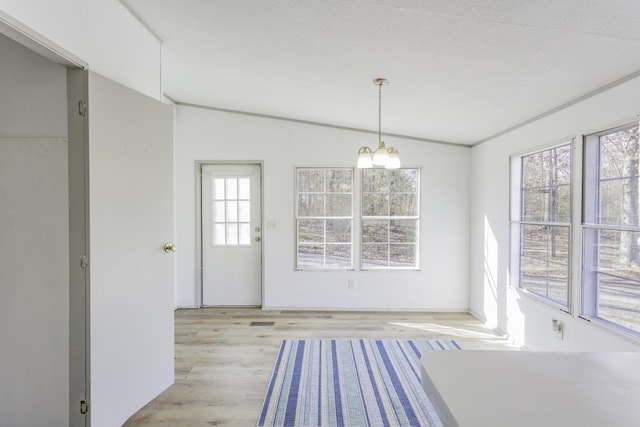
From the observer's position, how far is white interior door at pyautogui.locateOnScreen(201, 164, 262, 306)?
4.86 meters

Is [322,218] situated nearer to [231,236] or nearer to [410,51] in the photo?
[231,236]

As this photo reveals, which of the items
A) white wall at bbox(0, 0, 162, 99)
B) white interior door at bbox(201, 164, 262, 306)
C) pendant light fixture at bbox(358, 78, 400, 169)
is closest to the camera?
white wall at bbox(0, 0, 162, 99)

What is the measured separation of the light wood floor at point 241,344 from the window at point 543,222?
0.78m

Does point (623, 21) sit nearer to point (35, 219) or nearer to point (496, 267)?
point (496, 267)

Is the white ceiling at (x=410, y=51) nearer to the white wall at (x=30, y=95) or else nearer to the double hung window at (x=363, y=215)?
the white wall at (x=30, y=95)

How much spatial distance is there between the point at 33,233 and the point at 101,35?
3.85ft

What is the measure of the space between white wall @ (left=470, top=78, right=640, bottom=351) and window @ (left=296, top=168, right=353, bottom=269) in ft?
5.19

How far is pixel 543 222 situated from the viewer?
3.21 metres

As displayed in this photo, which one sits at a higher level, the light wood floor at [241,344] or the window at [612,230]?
the window at [612,230]

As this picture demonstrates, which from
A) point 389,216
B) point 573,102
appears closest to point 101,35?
point 573,102

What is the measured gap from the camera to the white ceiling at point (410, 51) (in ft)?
5.79

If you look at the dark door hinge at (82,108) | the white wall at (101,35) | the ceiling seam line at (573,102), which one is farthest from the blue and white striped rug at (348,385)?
the white wall at (101,35)

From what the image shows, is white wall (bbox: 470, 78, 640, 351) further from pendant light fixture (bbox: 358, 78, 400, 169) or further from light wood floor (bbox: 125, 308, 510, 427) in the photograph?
pendant light fixture (bbox: 358, 78, 400, 169)

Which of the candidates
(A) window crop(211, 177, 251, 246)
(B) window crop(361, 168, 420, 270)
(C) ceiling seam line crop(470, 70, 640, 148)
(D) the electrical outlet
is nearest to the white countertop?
(C) ceiling seam line crop(470, 70, 640, 148)
